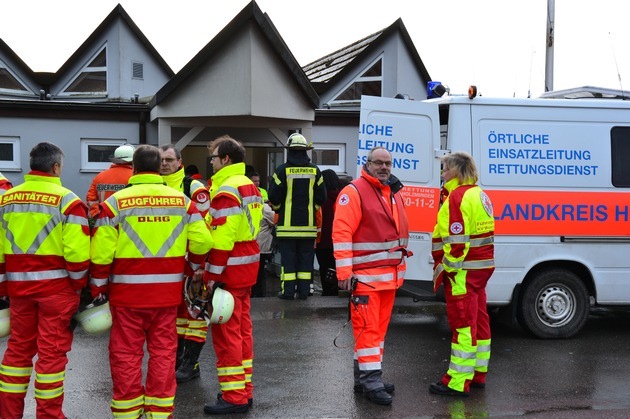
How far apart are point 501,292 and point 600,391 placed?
5.81 ft

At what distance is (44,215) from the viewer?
516 cm

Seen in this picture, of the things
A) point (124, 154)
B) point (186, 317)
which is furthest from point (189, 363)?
point (124, 154)

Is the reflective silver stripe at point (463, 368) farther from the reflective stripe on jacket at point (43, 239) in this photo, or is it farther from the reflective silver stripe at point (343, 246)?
the reflective stripe on jacket at point (43, 239)

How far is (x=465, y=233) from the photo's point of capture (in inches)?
251

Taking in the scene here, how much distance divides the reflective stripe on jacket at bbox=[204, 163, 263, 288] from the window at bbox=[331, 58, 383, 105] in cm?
1146

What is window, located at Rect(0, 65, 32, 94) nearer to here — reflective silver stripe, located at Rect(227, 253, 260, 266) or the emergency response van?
the emergency response van

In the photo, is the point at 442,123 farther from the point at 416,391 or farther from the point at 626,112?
the point at 416,391

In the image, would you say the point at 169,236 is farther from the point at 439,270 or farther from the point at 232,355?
the point at 439,270

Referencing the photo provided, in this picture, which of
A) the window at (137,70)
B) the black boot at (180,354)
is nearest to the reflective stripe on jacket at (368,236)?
the black boot at (180,354)

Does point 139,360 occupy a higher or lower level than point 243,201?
lower

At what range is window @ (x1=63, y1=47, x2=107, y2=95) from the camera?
17.3 m

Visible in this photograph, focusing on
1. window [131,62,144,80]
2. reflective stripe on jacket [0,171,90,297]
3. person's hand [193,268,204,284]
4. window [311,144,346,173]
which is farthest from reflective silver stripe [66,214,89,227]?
window [131,62,144,80]

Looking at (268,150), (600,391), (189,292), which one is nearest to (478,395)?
(600,391)

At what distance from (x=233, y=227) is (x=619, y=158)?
4.71 m
